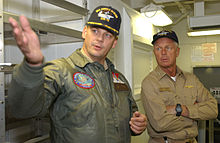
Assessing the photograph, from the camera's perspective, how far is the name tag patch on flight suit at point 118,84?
1.42 m

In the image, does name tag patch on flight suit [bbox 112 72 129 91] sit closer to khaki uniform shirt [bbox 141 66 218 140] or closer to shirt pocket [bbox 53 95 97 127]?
shirt pocket [bbox 53 95 97 127]

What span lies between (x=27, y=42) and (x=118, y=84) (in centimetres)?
81

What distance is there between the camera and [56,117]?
1.17 meters

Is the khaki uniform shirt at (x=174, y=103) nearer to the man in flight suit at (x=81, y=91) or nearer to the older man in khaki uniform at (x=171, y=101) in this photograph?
the older man in khaki uniform at (x=171, y=101)

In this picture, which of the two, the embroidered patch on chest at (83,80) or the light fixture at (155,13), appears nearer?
the embroidered patch on chest at (83,80)

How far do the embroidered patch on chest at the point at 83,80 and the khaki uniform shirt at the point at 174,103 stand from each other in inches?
36.0

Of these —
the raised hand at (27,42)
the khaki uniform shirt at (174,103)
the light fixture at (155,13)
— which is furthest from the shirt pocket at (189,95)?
the raised hand at (27,42)

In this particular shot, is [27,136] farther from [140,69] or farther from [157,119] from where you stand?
[140,69]

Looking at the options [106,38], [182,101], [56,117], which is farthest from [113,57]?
[56,117]

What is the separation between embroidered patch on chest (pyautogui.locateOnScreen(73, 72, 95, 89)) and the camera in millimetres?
1189

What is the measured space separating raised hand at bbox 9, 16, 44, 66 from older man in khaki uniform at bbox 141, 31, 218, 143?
1.42 metres

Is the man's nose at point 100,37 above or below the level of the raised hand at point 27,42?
above

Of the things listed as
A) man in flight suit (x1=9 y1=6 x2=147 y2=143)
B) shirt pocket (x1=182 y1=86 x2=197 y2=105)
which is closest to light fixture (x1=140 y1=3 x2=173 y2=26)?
shirt pocket (x1=182 y1=86 x2=197 y2=105)

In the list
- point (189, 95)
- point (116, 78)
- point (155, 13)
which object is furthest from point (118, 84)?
point (155, 13)
